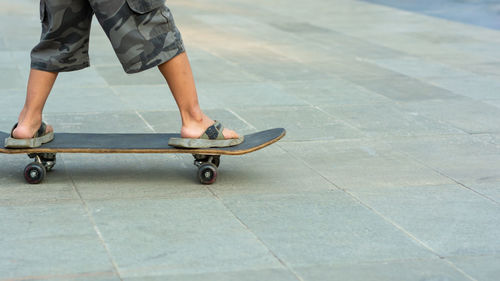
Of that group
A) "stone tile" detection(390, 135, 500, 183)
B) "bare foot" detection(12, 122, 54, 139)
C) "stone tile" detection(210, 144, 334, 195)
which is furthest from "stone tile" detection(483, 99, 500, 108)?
"bare foot" detection(12, 122, 54, 139)

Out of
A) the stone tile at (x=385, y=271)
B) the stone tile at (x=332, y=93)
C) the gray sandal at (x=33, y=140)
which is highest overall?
the gray sandal at (x=33, y=140)

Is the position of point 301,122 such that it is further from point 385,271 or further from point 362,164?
point 385,271

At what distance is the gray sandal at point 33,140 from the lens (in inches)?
184

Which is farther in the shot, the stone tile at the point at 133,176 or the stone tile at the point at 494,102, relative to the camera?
the stone tile at the point at 494,102

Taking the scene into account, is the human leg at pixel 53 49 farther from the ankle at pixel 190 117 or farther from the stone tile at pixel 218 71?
the stone tile at pixel 218 71

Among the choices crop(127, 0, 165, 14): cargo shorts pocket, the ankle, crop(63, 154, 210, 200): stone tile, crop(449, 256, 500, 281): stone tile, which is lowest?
crop(63, 154, 210, 200): stone tile

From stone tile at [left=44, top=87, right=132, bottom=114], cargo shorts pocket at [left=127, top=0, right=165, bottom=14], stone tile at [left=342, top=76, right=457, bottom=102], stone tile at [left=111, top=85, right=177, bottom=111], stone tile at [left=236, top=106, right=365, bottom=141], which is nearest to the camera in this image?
cargo shorts pocket at [left=127, top=0, right=165, bottom=14]

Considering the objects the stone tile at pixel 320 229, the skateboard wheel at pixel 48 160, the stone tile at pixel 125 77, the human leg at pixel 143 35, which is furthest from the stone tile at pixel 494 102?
the skateboard wheel at pixel 48 160

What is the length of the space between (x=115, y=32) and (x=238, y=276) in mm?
1695

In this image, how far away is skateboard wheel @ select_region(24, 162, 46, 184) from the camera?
465cm

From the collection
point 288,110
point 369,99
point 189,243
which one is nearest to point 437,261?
point 189,243

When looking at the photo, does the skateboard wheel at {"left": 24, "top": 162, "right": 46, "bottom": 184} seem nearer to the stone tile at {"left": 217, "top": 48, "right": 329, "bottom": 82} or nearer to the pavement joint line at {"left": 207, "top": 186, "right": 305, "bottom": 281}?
the pavement joint line at {"left": 207, "top": 186, "right": 305, "bottom": 281}

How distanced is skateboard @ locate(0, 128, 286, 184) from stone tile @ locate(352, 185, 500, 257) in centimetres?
69

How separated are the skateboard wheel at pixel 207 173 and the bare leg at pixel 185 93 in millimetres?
190
